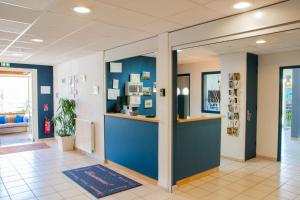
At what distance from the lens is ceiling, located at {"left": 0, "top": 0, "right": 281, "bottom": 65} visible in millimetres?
2357

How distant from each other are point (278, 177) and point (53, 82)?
Answer: 22.3 feet

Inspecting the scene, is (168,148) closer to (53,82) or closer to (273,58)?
(273,58)

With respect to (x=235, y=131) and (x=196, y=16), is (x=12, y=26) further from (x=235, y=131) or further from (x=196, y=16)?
(x=235, y=131)

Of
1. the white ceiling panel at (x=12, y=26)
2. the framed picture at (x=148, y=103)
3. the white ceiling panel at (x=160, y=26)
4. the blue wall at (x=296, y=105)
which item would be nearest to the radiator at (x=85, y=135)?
the framed picture at (x=148, y=103)

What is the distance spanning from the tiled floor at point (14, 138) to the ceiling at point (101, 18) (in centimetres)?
415

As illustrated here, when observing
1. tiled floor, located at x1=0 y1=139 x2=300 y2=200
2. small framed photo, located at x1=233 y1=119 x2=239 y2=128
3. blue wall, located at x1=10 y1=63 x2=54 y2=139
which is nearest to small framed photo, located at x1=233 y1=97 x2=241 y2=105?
small framed photo, located at x1=233 y1=119 x2=239 y2=128

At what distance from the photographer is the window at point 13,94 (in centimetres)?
911

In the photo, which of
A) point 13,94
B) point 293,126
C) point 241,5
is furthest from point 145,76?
point 13,94

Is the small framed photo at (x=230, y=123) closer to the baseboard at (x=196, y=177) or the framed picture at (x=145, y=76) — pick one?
the baseboard at (x=196, y=177)

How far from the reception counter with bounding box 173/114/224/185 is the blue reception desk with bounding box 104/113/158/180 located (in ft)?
1.18

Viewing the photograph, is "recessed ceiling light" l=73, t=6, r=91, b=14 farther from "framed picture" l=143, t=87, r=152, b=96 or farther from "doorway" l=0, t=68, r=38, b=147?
"doorway" l=0, t=68, r=38, b=147

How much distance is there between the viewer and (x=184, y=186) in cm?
372

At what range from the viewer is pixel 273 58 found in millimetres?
5070

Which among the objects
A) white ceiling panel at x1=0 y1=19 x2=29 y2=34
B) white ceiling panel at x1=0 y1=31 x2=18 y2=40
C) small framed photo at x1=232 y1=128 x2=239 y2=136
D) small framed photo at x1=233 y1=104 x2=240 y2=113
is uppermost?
white ceiling panel at x1=0 y1=31 x2=18 y2=40
